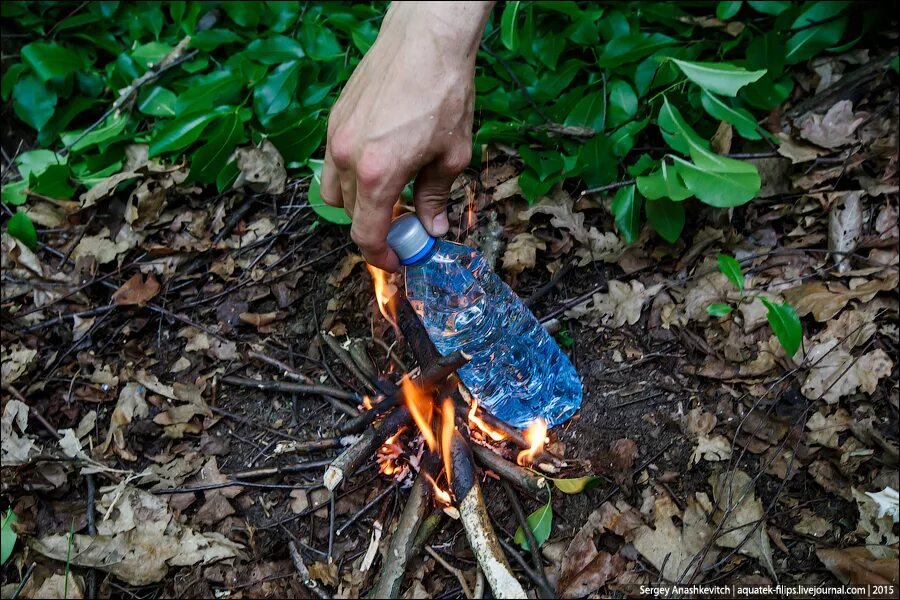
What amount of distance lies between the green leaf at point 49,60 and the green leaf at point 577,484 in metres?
3.05

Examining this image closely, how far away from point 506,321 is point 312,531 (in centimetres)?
97

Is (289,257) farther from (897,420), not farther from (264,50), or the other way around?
(897,420)

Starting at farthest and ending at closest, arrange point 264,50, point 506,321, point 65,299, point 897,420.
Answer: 1. point 264,50
2. point 65,299
3. point 506,321
4. point 897,420

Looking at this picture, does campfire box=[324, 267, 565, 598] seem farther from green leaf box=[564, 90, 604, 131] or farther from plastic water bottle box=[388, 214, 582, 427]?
green leaf box=[564, 90, 604, 131]

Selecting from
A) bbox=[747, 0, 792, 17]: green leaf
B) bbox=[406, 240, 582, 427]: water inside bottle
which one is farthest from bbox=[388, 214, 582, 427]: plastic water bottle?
bbox=[747, 0, 792, 17]: green leaf

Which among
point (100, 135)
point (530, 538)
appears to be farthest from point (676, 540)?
point (100, 135)

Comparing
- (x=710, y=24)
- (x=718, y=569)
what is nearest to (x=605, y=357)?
(x=718, y=569)

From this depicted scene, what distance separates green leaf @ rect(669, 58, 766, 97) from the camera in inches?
103

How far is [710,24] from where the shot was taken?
122 inches

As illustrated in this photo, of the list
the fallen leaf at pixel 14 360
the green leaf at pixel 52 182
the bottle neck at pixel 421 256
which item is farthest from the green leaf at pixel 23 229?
the bottle neck at pixel 421 256

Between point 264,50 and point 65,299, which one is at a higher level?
point 264,50

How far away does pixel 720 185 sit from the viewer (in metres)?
2.44

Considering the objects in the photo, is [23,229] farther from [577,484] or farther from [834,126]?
[834,126]

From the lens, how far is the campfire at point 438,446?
6.92ft
